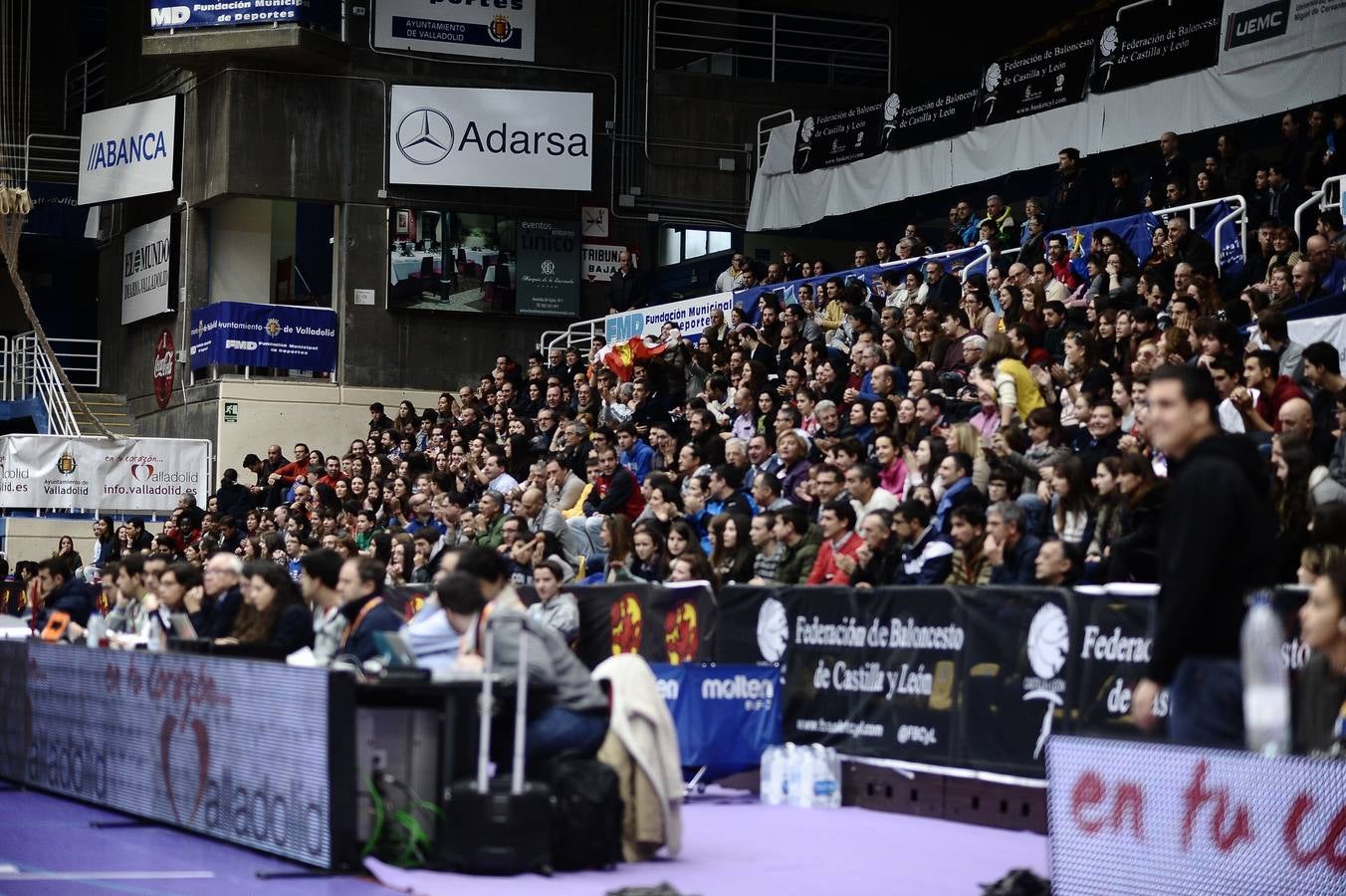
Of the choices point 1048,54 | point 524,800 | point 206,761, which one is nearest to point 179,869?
point 206,761

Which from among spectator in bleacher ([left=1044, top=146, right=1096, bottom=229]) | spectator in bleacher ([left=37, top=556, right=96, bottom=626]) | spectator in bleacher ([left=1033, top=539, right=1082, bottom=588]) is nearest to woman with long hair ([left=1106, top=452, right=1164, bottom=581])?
spectator in bleacher ([left=1033, top=539, right=1082, bottom=588])

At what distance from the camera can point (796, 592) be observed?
12.4 m

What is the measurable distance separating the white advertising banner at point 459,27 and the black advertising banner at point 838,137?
560 cm

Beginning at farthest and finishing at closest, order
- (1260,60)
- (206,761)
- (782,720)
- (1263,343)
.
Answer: (1260,60)
(1263,343)
(782,720)
(206,761)

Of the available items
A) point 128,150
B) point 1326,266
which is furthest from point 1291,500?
point 128,150

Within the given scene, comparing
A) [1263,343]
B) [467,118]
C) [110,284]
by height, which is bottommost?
[1263,343]

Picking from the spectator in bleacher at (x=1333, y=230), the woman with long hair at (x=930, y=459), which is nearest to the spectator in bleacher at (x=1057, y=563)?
the woman with long hair at (x=930, y=459)

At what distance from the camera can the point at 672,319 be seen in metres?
26.8

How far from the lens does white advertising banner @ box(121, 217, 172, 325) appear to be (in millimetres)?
33031

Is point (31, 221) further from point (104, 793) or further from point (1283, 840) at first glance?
point (1283, 840)

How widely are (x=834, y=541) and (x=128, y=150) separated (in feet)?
76.1

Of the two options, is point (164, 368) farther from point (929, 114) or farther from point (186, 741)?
point (186, 741)

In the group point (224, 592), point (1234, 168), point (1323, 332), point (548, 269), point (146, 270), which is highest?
point (146, 270)

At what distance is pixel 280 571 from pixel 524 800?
11.5ft
